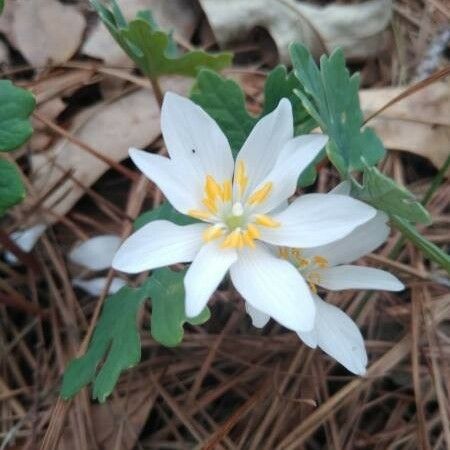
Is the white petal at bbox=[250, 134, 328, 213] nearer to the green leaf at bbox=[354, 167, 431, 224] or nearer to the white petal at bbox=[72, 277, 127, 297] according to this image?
the green leaf at bbox=[354, 167, 431, 224]

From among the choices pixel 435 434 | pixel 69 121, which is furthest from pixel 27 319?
pixel 435 434

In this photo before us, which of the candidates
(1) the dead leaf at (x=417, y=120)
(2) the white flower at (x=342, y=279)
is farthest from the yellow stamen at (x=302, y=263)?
(1) the dead leaf at (x=417, y=120)

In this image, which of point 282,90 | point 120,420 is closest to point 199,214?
point 282,90

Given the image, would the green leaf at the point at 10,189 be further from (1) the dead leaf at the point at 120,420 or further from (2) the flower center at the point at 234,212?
(1) the dead leaf at the point at 120,420

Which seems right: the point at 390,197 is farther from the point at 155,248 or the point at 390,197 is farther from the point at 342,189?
the point at 155,248

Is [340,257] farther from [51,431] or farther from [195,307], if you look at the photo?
[51,431]

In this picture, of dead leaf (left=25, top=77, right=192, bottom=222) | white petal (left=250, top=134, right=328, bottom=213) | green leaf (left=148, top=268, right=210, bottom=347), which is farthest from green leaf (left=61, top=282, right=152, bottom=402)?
dead leaf (left=25, top=77, right=192, bottom=222)

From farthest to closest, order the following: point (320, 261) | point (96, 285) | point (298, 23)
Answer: point (298, 23) < point (96, 285) < point (320, 261)
